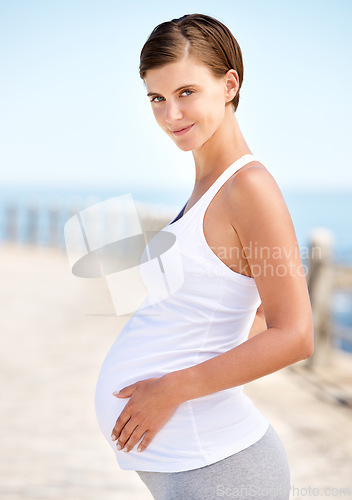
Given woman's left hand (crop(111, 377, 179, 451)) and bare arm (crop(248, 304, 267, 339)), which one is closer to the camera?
woman's left hand (crop(111, 377, 179, 451))

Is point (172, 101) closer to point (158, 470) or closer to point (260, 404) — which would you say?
point (158, 470)

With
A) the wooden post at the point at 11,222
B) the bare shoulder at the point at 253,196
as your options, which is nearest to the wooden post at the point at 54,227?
the wooden post at the point at 11,222

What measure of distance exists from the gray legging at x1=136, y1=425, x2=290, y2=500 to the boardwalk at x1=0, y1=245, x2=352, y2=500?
4.76 feet

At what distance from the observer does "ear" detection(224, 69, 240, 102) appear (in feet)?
4.15

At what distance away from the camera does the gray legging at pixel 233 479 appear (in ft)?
3.78

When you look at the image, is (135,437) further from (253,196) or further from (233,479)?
(253,196)

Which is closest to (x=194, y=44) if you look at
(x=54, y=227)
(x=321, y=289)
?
(x=321, y=289)

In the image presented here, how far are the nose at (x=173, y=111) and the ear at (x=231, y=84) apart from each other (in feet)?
0.37

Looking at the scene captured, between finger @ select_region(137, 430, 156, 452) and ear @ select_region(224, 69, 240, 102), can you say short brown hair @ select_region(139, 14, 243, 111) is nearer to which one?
ear @ select_region(224, 69, 240, 102)

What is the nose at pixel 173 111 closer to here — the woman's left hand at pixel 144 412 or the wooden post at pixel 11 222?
the woman's left hand at pixel 144 412

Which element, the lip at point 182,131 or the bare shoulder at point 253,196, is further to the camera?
the lip at point 182,131

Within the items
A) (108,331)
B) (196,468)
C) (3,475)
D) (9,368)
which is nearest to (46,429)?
(3,475)

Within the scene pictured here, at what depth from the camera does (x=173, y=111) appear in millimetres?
1226

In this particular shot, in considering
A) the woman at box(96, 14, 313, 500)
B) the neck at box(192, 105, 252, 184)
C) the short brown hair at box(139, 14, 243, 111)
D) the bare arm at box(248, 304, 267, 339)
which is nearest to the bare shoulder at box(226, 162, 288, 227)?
the woman at box(96, 14, 313, 500)
